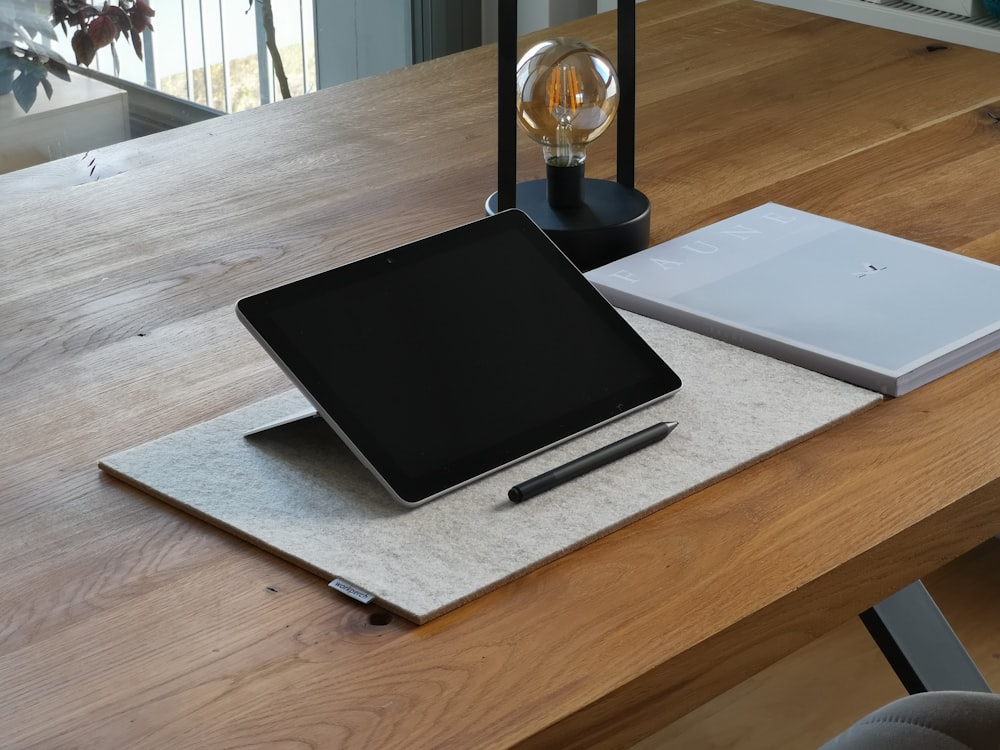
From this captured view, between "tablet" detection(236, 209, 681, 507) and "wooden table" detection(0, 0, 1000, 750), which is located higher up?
"tablet" detection(236, 209, 681, 507)

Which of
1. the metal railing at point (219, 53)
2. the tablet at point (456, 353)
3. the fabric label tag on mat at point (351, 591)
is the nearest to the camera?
the fabric label tag on mat at point (351, 591)

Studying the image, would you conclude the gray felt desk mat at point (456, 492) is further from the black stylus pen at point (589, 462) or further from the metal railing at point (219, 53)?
the metal railing at point (219, 53)

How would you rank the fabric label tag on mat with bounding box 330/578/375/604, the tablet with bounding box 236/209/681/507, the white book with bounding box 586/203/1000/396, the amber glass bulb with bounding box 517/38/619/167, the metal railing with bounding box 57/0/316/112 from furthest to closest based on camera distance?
1. the metal railing with bounding box 57/0/316/112
2. the amber glass bulb with bounding box 517/38/619/167
3. the white book with bounding box 586/203/1000/396
4. the tablet with bounding box 236/209/681/507
5. the fabric label tag on mat with bounding box 330/578/375/604

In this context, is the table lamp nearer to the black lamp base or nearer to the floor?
the black lamp base

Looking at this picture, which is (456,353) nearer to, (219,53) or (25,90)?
(25,90)

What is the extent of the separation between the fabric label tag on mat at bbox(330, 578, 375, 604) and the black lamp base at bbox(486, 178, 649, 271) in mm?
453

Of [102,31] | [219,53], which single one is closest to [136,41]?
[102,31]

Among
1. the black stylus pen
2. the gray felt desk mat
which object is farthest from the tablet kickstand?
the black stylus pen

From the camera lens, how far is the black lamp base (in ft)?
3.63

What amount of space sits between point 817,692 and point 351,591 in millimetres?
1188

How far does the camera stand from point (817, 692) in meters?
1.76

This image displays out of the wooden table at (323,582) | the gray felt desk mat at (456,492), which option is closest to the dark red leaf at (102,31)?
the wooden table at (323,582)

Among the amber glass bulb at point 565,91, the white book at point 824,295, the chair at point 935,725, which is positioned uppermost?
the amber glass bulb at point 565,91

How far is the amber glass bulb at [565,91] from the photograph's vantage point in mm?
1077
